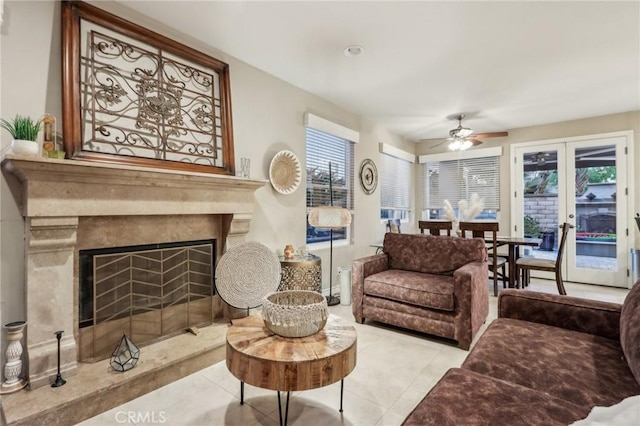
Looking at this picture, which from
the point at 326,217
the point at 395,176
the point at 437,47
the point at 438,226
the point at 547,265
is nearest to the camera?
the point at 437,47

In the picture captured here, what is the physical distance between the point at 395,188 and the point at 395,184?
74mm

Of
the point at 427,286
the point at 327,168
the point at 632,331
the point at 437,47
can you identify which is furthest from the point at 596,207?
the point at 632,331

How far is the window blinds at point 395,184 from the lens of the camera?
5.23 meters

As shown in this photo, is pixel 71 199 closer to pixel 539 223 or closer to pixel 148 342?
pixel 148 342

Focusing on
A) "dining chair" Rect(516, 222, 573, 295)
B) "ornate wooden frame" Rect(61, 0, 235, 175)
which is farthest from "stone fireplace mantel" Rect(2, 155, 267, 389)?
"dining chair" Rect(516, 222, 573, 295)

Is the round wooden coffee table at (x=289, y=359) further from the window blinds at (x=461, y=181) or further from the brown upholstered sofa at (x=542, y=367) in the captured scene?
the window blinds at (x=461, y=181)

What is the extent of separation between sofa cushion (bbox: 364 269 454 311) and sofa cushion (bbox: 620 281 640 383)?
1.22m

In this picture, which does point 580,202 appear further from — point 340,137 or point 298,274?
point 298,274

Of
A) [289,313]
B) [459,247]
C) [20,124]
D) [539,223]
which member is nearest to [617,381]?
[289,313]

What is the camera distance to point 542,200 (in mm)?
4977

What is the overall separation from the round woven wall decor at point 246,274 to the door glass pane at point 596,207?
490cm

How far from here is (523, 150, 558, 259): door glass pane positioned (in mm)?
4883

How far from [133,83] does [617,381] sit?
3162 mm

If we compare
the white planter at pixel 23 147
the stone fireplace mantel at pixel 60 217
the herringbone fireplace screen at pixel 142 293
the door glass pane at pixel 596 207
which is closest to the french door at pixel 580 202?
the door glass pane at pixel 596 207
